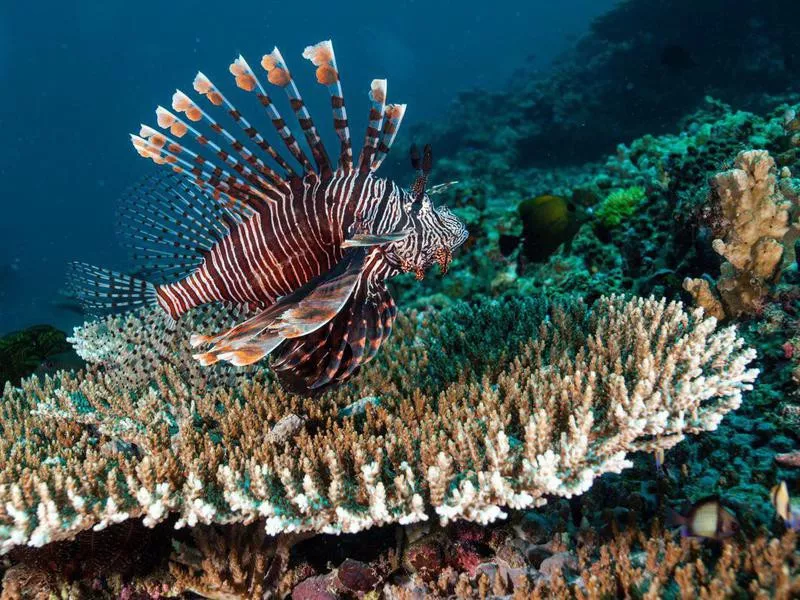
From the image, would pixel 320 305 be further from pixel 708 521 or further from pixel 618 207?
pixel 618 207

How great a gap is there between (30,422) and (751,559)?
402cm

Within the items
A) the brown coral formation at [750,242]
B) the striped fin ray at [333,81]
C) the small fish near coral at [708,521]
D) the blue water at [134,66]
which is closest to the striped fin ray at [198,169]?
the striped fin ray at [333,81]

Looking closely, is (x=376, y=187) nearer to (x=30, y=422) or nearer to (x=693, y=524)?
(x=693, y=524)

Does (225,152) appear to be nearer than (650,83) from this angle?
Yes

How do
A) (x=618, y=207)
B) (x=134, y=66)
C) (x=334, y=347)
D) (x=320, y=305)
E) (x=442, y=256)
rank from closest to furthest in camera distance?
(x=320, y=305) < (x=334, y=347) < (x=442, y=256) < (x=618, y=207) < (x=134, y=66)

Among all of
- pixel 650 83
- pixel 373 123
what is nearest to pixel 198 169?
pixel 373 123

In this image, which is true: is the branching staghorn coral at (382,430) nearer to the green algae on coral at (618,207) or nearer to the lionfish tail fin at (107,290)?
the lionfish tail fin at (107,290)

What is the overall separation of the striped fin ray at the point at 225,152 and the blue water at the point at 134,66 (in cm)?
5296

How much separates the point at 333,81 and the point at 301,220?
33.7 inches

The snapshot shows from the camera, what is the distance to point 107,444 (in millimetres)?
2770

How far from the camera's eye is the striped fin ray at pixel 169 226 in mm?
3578

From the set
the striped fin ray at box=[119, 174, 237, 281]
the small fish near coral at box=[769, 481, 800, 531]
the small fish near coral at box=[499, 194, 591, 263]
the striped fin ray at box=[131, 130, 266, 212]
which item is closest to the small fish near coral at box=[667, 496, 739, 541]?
the small fish near coral at box=[769, 481, 800, 531]

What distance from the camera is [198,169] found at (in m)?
3.20

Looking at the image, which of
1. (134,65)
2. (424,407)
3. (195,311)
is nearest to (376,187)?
(424,407)
